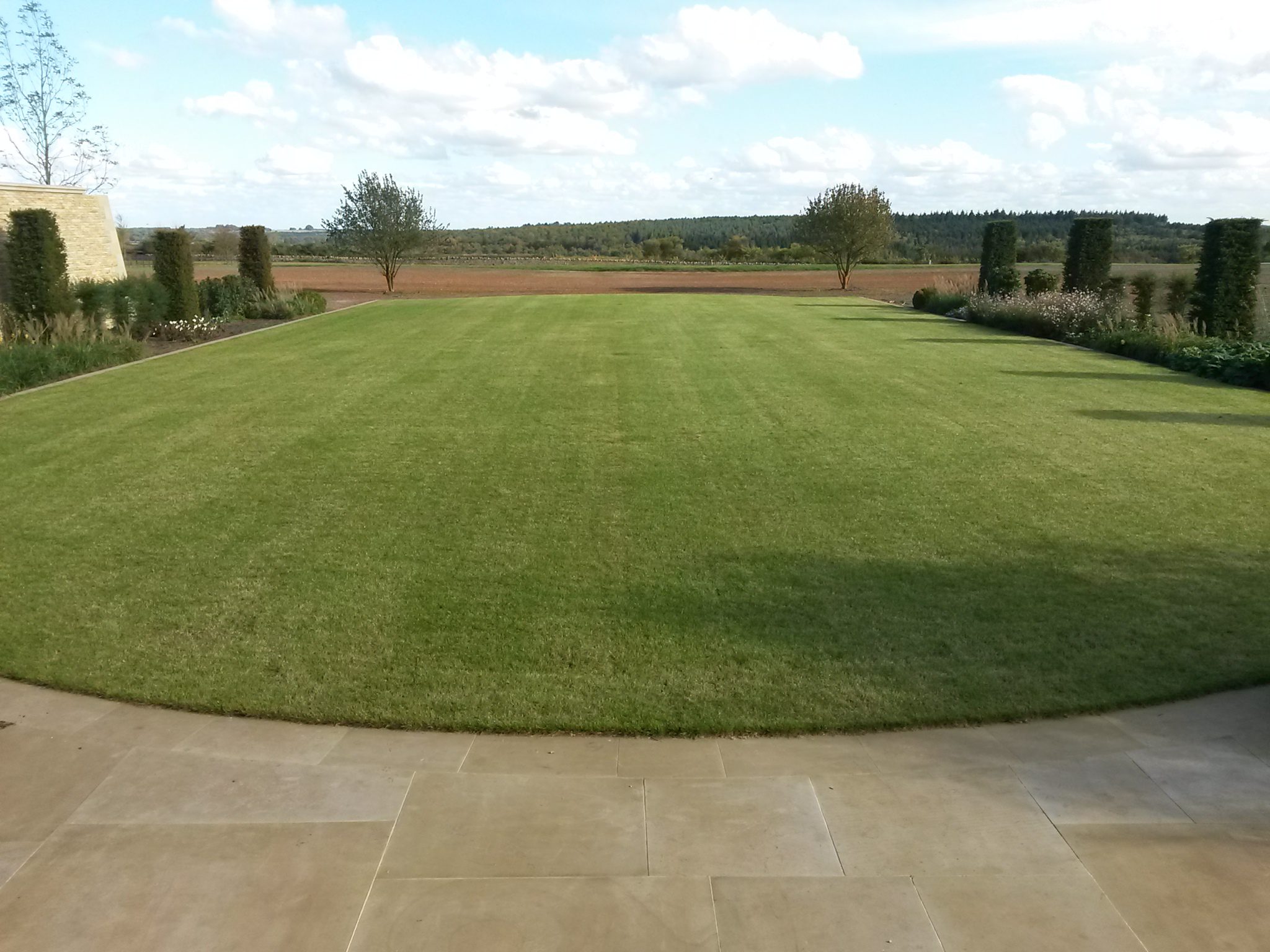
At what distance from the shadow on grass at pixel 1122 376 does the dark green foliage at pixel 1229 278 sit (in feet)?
12.4

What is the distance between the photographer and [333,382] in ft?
→ 46.3

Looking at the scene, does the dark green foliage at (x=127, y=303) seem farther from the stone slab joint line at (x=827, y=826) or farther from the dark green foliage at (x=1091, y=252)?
the dark green foliage at (x=1091, y=252)

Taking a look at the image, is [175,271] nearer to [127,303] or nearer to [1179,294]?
[127,303]

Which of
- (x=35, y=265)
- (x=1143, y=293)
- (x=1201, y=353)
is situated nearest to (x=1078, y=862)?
(x=1201, y=353)

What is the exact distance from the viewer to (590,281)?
51375 mm

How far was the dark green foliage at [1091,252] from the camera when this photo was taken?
74.4 feet

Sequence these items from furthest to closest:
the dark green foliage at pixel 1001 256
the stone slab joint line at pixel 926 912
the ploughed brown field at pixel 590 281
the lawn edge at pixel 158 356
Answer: the ploughed brown field at pixel 590 281, the dark green foliage at pixel 1001 256, the lawn edge at pixel 158 356, the stone slab joint line at pixel 926 912

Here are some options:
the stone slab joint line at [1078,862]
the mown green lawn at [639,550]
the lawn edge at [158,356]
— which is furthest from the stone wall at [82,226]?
the stone slab joint line at [1078,862]

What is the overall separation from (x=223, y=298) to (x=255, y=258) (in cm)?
310

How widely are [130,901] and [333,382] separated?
460 inches

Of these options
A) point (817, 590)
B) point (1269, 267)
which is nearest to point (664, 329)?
point (817, 590)

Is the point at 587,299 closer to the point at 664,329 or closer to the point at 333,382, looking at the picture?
the point at 664,329

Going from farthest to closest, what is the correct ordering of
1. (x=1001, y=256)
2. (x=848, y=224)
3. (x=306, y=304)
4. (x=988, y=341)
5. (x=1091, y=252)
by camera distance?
(x=848, y=224) < (x=306, y=304) < (x=1001, y=256) < (x=1091, y=252) < (x=988, y=341)

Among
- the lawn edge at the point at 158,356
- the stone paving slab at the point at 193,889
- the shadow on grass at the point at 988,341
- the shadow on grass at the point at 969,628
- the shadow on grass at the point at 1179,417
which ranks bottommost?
the lawn edge at the point at 158,356
